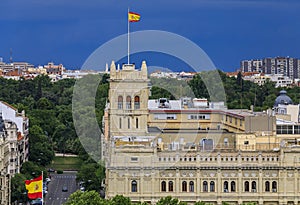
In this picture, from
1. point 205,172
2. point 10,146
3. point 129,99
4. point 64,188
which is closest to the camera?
point 205,172

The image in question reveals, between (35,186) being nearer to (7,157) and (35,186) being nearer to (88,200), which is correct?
(88,200)

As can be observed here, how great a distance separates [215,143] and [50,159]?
1773 inches

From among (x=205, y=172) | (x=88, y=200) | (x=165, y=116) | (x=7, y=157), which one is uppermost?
(x=165, y=116)

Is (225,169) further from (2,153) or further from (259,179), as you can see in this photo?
(2,153)

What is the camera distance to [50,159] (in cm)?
13950

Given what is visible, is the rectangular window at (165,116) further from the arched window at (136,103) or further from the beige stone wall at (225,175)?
the beige stone wall at (225,175)

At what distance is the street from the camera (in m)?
116

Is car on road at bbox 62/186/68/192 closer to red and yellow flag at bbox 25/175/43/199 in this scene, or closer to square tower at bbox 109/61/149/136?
square tower at bbox 109/61/149/136

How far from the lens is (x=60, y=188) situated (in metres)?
126

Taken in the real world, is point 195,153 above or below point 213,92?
below

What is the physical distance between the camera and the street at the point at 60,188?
116 meters

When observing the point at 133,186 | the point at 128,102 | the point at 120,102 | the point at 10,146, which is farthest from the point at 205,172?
the point at 10,146

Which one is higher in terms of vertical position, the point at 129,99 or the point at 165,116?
the point at 129,99

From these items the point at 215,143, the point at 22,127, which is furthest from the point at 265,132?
the point at 22,127
